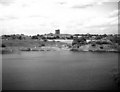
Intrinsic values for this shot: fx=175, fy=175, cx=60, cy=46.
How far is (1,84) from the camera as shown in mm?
14648

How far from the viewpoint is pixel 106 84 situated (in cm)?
1452

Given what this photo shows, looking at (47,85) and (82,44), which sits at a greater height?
(82,44)

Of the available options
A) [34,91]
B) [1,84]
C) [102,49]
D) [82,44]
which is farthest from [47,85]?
[82,44]

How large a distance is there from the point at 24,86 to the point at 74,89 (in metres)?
4.03

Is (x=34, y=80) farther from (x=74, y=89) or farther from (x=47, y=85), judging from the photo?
(x=74, y=89)

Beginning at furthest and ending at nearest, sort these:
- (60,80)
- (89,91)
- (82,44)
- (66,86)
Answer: (82,44) < (60,80) < (66,86) < (89,91)

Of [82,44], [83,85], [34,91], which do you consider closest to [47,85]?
[34,91]

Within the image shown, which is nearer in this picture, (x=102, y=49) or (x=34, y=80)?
(x=34, y=80)

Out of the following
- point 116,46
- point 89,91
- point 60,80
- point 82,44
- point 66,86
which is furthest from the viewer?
point 82,44

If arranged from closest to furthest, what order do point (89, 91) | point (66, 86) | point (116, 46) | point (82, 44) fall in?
point (89, 91)
point (66, 86)
point (116, 46)
point (82, 44)

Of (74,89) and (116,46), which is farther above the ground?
(116,46)

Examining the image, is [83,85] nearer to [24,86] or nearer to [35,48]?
[24,86]

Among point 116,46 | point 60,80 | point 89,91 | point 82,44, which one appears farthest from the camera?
point 82,44

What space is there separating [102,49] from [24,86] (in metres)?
35.4
